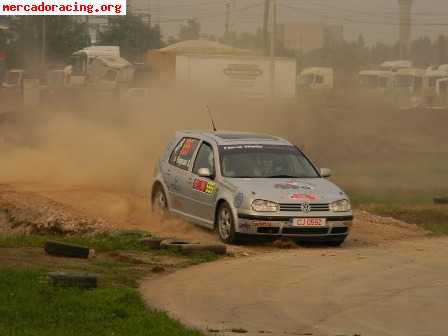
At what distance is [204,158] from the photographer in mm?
16969

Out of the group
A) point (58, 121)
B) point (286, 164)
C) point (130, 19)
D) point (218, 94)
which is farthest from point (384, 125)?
point (286, 164)

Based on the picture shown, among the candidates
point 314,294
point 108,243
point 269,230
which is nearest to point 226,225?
point 269,230

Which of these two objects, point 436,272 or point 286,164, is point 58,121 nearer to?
point 286,164

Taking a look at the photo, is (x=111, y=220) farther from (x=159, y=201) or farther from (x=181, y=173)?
(x=181, y=173)

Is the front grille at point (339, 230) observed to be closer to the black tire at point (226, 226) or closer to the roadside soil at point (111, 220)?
the roadside soil at point (111, 220)

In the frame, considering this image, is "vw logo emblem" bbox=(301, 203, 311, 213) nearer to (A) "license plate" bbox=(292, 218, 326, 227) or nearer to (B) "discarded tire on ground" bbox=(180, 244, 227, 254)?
(A) "license plate" bbox=(292, 218, 326, 227)

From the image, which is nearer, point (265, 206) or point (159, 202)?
point (265, 206)

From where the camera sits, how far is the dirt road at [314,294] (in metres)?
9.83

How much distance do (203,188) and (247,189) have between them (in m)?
1.15

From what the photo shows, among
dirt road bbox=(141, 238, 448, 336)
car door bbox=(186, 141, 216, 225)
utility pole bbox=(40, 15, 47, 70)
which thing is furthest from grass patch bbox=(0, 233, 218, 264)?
utility pole bbox=(40, 15, 47, 70)

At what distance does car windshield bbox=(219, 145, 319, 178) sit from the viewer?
16359mm

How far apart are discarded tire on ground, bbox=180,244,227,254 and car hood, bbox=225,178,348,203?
1.40 m

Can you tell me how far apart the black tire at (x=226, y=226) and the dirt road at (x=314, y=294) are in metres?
0.94

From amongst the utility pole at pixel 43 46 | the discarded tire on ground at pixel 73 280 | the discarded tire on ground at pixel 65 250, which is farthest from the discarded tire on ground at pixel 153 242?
the utility pole at pixel 43 46
